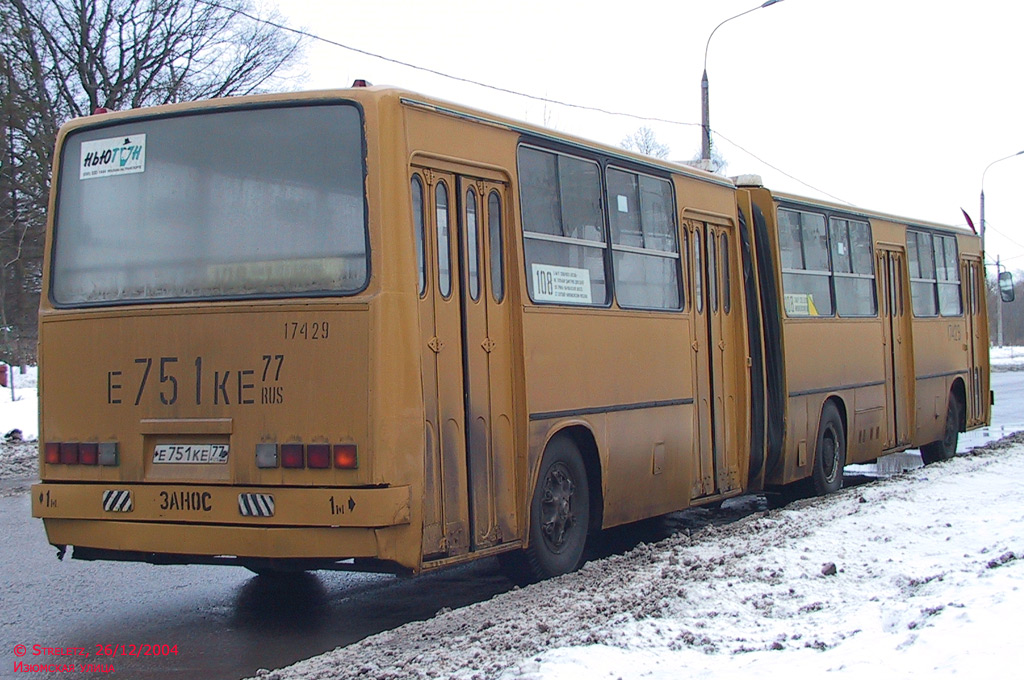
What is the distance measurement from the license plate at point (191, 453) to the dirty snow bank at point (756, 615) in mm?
1345

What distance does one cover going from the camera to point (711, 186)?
11312 mm

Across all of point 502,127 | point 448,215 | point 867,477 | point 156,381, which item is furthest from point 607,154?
point 867,477

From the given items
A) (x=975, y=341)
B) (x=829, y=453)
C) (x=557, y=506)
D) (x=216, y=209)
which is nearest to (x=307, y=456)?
(x=216, y=209)

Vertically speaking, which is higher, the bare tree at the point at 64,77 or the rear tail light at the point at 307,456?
the bare tree at the point at 64,77

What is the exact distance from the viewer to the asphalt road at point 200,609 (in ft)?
21.3

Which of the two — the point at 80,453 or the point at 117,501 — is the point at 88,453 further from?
the point at 117,501

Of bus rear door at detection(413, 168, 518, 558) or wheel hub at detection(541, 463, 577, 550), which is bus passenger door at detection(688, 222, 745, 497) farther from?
bus rear door at detection(413, 168, 518, 558)

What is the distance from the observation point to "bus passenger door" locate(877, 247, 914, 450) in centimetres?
1508

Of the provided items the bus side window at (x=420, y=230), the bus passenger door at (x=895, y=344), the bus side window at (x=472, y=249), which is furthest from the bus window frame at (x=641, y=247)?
the bus passenger door at (x=895, y=344)

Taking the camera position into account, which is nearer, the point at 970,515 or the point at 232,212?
the point at 232,212

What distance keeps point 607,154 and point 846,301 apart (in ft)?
18.7

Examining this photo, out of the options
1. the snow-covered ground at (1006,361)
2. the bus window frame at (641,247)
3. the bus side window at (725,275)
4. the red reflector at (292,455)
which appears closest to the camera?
the red reflector at (292,455)

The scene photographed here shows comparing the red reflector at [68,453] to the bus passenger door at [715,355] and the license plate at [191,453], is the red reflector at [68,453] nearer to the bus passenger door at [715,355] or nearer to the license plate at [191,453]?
the license plate at [191,453]

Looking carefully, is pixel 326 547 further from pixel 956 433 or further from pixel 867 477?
pixel 956 433
